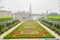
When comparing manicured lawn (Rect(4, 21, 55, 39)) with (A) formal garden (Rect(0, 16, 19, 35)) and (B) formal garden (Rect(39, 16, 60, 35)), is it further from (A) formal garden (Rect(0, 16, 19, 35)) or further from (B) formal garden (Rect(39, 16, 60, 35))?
(A) formal garden (Rect(0, 16, 19, 35))

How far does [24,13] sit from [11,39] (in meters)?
40.1

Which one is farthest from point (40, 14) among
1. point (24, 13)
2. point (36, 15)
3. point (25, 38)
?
→ point (25, 38)

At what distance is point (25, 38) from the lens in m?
10.4

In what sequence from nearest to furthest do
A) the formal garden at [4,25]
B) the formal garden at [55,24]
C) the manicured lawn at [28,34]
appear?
the manicured lawn at [28,34]
the formal garden at [55,24]
the formal garden at [4,25]

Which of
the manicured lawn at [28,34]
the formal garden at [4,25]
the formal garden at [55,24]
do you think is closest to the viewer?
the manicured lawn at [28,34]

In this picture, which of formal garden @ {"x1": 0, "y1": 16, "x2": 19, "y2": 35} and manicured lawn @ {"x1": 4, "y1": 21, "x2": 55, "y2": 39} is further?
formal garden @ {"x1": 0, "y1": 16, "x2": 19, "y2": 35}

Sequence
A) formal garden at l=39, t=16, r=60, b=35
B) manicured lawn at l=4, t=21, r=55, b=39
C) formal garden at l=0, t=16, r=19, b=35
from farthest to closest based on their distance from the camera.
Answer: formal garden at l=0, t=16, r=19, b=35 → formal garden at l=39, t=16, r=60, b=35 → manicured lawn at l=4, t=21, r=55, b=39

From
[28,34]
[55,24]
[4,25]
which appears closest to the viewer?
[28,34]

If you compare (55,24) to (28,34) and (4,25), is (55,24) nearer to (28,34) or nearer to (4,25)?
(4,25)

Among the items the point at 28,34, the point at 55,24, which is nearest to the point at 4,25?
the point at 55,24

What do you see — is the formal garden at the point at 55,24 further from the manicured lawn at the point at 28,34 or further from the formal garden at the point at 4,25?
the formal garden at the point at 4,25

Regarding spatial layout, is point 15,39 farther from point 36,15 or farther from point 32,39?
point 36,15

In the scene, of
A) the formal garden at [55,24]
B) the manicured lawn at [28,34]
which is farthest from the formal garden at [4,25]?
the formal garden at [55,24]

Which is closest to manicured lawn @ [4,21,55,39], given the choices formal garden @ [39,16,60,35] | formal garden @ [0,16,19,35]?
formal garden @ [39,16,60,35]
